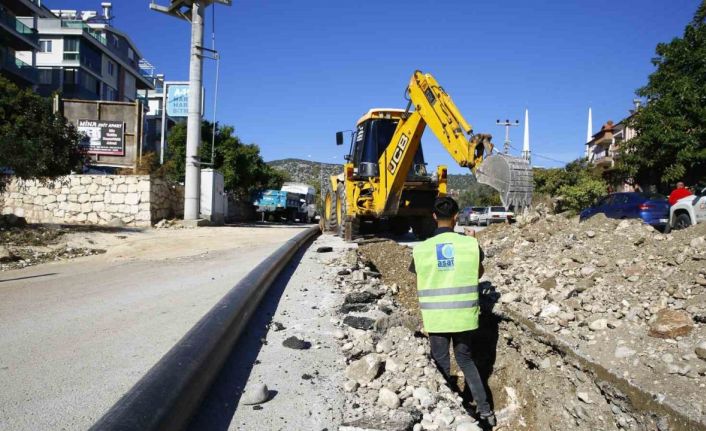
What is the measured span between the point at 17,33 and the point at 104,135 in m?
24.0

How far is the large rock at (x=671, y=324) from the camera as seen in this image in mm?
3967

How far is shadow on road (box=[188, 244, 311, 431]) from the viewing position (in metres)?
2.73

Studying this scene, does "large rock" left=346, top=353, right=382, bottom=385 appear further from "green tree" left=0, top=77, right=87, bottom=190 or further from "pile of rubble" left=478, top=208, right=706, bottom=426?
"green tree" left=0, top=77, right=87, bottom=190

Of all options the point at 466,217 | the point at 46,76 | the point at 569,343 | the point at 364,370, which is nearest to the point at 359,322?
the point at 364,370

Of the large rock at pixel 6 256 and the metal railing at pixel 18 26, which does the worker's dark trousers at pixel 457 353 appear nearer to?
the large rock at pixel 6 256

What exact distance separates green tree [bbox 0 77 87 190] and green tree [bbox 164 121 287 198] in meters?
13.9

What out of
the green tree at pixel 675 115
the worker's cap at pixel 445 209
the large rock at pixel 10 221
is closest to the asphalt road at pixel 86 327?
the worker's cap at pixel 445 209

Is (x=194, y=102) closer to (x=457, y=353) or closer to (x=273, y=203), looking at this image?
(x=273, y=203)

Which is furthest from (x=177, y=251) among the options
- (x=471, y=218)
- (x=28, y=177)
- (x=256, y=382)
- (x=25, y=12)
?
(x=25, y=12)

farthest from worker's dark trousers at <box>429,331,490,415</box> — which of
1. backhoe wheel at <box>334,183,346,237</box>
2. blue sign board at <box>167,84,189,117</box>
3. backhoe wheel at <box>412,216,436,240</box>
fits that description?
blue sign board at <box>167,84,189,117</box>

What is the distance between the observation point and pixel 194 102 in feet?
63.5

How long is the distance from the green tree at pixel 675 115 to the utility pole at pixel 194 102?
15.5m

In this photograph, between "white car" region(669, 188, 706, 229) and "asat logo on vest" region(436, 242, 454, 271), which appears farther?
"white car" region(669, 188, 706, 229)

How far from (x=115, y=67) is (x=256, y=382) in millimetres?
56532
